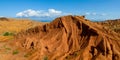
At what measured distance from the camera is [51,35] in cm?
2714

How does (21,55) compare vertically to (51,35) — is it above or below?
below

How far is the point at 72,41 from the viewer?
2502 cm

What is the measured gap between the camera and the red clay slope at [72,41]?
21734mm

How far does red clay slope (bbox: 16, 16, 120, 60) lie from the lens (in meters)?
21.7

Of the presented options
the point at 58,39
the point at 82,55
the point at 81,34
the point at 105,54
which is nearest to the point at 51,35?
the point at 58,39

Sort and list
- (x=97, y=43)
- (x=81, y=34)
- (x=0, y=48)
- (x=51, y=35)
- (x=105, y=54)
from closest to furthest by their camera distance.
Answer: (x=105, y=54), (x=97, y=43), (x=81, y=34), (x=51, y=35), (x=0, y=48)

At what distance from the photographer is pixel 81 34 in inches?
989

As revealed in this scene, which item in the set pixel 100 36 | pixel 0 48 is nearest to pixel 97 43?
pixel 100 36

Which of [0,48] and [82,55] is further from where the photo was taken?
[0,48]

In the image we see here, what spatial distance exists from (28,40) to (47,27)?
2.62 m

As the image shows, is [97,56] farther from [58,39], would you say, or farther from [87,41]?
[58,39]

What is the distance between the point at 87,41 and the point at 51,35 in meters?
5.04

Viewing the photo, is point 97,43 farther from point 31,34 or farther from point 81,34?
point 31,34

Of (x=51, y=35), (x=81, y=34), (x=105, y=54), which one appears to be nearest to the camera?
(x=105, y=54)
